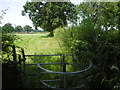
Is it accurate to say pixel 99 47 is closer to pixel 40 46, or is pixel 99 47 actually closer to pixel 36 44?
pixel 36 44

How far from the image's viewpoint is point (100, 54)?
1.61 m

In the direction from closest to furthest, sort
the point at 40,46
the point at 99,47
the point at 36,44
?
the point at 99,47 < the point at 36,44 < the point at 40,46

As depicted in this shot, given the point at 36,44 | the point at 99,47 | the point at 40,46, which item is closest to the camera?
the point at 99,47

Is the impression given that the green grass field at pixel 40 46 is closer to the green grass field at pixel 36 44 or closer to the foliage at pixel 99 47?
the green grass field at pixel 36 44

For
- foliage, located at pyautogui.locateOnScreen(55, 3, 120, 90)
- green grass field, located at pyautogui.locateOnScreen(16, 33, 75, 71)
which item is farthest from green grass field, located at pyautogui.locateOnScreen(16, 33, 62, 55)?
foliage, located at pyautogui.locateOnScreen(55, 3, 120, 90)

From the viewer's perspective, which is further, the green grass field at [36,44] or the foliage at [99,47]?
the green grass field at [36,44]

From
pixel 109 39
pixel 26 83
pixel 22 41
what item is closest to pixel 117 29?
pixel 109 39

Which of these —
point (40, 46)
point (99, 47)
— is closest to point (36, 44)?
point (40, 46)

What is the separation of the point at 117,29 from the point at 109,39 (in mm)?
280

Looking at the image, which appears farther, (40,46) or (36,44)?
(40,46)

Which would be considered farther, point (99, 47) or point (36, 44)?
point (36, 44)

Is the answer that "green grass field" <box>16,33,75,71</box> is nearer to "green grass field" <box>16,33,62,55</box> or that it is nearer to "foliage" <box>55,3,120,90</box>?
"green grass field" <box>16,33,62,55</box>

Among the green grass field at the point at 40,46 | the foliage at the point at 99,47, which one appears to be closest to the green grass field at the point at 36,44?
the green grass field at the point at 40,46

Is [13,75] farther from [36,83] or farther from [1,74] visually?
[36,83]
